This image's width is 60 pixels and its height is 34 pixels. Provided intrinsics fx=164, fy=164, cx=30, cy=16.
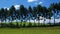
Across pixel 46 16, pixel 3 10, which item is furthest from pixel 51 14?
pixel 3 10

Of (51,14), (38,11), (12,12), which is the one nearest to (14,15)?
(12,12)

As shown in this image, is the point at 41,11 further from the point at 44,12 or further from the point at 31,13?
the point at 31,13

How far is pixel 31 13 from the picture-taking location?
365 feet

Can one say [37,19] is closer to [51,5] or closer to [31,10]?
[31,10]

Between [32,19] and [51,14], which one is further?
[32,19]

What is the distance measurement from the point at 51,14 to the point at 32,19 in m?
14.0

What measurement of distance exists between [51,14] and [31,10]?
15303mm

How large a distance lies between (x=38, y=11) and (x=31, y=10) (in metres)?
7.93

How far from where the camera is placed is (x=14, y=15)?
110562mm

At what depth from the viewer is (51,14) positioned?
10175cm

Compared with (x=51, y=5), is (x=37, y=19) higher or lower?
lower

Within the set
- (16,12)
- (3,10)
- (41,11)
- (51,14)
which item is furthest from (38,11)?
(3,10)

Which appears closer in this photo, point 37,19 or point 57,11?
point 57,11

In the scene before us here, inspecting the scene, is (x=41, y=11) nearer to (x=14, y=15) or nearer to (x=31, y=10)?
(x=31, y=10)
